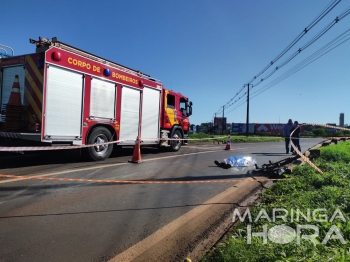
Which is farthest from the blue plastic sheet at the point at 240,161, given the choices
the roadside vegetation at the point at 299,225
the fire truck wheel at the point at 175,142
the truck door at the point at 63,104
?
the truck door at the point at 63,104

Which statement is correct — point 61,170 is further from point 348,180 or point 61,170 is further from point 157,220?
point 348,180

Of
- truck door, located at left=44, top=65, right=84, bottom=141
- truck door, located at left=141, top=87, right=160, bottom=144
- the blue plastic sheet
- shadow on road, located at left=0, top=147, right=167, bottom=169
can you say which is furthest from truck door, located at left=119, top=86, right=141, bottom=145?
the blue plastic sheet

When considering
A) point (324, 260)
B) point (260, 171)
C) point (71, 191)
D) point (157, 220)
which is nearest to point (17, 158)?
point (71, 191)

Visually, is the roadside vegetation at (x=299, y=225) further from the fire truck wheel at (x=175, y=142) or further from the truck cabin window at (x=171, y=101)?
the truck cabin window at (x=171, y=101)

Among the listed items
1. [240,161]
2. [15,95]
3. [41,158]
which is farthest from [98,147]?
[240,161]

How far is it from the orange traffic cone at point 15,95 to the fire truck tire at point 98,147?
220cm

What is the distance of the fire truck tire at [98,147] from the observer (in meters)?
8.19

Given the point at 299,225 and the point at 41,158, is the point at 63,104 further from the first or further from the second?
the point at 299,225

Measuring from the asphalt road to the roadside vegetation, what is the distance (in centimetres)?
88

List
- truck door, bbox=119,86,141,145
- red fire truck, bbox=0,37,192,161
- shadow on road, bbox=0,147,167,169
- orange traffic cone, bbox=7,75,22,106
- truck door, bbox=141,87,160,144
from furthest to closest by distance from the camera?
1. truck door, bbox=141,87,160,144
2. truck door, bbox=119,86,141,145
3. shadow on road, bbox=0,147,167,169
4. orange traffic cone, bbox=7,75,22,106
5. red fire truck, bbox=0,37,192,161

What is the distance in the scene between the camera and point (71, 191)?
4.94m

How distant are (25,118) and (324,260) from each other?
7.35 m

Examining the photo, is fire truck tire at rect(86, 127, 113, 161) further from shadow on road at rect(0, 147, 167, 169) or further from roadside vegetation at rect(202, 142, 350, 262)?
roadside vegetation at rect(202, 142, 350, 262)

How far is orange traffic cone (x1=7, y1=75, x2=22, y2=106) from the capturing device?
7301 millimetres
